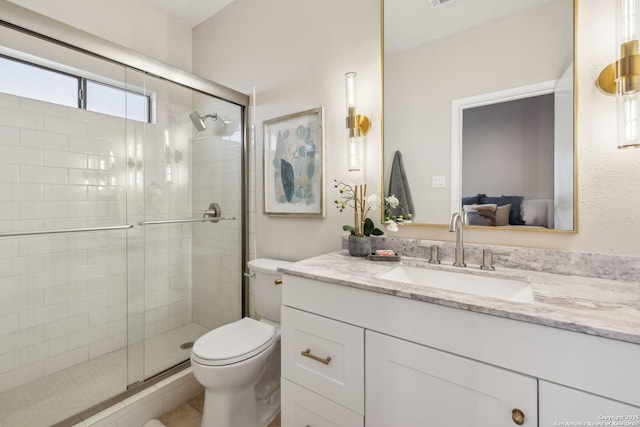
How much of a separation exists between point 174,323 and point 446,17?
8.12ft

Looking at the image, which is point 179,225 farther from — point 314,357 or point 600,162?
point 600,162

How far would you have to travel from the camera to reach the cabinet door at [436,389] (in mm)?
692

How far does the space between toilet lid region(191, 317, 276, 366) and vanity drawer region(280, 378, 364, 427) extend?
0.90ft

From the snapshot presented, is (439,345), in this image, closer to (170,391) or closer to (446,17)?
(446,17)

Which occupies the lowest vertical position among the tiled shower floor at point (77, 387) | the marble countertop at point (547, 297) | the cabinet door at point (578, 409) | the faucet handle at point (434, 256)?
the tiled shower floor at point (77, 387)

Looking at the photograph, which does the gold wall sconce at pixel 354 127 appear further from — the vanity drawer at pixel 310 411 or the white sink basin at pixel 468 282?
the vanity drawer at pixel 310 411

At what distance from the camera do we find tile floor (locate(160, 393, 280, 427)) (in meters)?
1.52

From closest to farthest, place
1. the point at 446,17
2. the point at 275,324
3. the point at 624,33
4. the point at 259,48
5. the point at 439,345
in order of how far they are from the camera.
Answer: the point at 439,345 → the point at 624,33 → the point at 446,17 → the point at 275,324 → the point at 259,48

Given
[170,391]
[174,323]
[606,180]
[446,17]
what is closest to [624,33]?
[606,180]

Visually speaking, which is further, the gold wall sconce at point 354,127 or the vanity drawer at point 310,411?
the gold wall sconce at point 354,127

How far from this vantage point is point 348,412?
968 millimetres

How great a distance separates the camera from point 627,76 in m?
0.88

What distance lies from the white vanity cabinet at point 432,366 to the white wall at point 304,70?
68 cm

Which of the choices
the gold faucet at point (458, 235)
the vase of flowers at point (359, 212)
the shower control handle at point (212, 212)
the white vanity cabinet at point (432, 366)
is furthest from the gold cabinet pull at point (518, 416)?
the shower control handle at point (212, 212)
